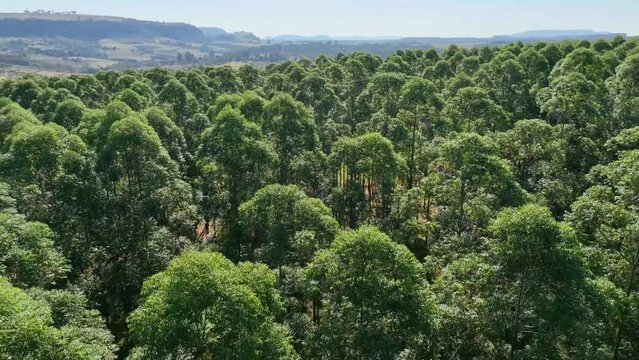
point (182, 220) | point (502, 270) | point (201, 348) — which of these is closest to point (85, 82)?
point (182, 220)

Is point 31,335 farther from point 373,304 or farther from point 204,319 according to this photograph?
point 373,304

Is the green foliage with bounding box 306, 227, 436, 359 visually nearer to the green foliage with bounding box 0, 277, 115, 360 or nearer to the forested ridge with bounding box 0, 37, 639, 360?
the forested ridge with bounding box 0, 37, 639, 360

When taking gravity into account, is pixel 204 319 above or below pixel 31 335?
below

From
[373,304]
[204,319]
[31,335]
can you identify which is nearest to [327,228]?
[373,304]

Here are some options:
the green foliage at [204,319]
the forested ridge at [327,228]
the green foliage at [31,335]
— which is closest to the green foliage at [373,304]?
the forested ridge at [327,228]

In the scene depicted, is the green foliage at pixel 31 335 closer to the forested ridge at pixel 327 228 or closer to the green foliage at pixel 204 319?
the forested ridge at pixel 327 228

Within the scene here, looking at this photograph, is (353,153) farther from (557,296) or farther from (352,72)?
(352,72)

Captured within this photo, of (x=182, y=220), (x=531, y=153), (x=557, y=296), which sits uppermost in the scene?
(x=531, y=153)

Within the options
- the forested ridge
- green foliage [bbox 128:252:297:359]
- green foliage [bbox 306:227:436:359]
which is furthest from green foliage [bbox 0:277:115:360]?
green foliage [bbox 306:227:436:359]
